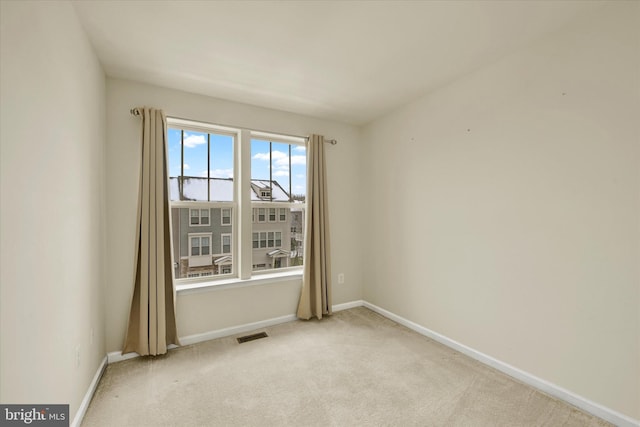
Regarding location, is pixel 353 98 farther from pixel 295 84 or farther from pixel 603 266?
pixel 603 266

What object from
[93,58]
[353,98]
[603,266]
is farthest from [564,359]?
[93,58]

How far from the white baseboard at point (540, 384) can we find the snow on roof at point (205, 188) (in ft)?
7.65

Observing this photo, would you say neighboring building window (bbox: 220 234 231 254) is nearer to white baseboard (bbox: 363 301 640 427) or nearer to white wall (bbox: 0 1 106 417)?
white wall (bbox: 0 1 106 417)

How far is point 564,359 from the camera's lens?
1.86m

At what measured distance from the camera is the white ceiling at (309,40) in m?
1.68

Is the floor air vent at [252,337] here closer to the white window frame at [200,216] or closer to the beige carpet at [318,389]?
the beige carpet at [318,389]

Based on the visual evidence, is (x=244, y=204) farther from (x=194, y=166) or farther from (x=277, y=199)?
(x=194, y=166)

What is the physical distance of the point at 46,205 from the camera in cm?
130

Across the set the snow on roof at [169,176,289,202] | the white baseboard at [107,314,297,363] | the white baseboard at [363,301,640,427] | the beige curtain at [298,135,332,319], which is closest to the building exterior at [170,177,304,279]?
the snow on roof at [169,176,289,202]

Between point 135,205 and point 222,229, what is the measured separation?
2.77 feet

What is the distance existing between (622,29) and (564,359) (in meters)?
2.09

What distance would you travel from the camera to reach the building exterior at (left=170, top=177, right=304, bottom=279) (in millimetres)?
2822

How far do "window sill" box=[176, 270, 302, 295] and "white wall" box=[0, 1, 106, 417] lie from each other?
2.65 ft

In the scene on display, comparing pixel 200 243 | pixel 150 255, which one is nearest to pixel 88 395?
pixel 150 255
